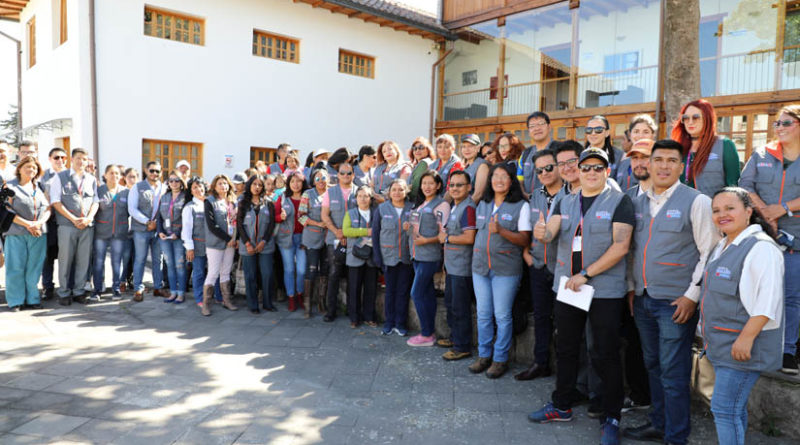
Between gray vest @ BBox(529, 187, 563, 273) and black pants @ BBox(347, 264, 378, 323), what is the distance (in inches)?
91.6

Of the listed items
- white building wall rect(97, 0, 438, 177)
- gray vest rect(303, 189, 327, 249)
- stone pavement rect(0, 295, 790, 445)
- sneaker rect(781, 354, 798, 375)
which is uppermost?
white building wall rect(97, 0, 438, 177)

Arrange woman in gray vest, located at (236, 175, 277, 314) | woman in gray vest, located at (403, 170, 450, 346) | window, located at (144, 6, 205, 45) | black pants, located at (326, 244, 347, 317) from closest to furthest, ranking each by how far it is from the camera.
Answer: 1. woman in gray vest, located at (403, 170, 450, 346)
2. black pants, located at (326, 244, 347, 317)
3. woman in gray vest, located at (236, 175, 277, 314)
4. window, located at (144, 6, 205, 45)

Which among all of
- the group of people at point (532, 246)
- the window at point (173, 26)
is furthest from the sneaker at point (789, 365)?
the window at point (173, 26)

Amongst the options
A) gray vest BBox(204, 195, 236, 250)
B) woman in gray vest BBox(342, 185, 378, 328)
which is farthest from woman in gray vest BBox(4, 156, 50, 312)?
woman in gray vest BBox(342, 185, 378, 328)

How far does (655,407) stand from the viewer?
354cm

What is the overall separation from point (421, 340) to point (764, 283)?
352cm

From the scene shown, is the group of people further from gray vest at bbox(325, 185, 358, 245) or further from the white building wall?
the white building wall

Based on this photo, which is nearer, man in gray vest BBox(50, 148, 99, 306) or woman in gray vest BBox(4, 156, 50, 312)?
woman in gray vest BBox(4, 156, 50, 312)

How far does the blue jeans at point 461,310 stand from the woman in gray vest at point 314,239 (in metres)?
2.14

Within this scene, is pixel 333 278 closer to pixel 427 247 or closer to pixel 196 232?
pixel 427 247

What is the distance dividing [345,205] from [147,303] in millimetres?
3290

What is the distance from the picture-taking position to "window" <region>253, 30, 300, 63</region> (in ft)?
43.9

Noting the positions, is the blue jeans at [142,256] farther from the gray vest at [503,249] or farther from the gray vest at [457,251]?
the gray vest at [503,249]

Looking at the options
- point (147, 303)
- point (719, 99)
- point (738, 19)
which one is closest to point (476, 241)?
point (147, 303)
